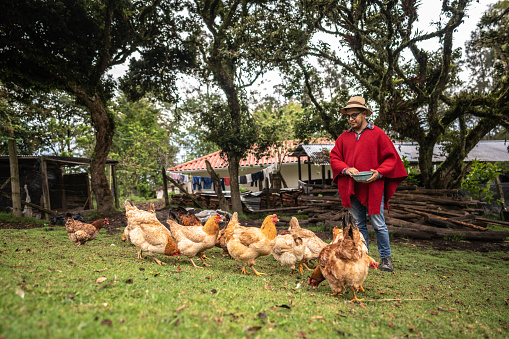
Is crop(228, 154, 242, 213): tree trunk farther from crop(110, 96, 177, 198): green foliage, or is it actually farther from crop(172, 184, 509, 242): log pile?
crop(110, 96, 177, 198): green foliage

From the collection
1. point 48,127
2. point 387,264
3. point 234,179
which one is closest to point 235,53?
point 234,179

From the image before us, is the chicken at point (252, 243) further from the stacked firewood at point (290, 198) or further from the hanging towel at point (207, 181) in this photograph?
the hanging towel at point (207, 181)

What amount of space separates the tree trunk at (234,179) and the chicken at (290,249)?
783 centimetres

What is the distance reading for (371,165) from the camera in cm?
460

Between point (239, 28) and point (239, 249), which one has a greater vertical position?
point (239, 28)

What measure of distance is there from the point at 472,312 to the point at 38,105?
1960 centimetres

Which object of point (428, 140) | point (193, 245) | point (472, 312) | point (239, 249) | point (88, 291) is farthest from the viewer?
point (428, 140)

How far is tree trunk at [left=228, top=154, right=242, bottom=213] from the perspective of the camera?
12.5 meters

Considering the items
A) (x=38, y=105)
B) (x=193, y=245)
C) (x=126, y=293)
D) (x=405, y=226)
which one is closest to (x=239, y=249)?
(x=193, y=245)

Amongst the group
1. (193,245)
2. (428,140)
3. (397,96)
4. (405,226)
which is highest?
(397,96)

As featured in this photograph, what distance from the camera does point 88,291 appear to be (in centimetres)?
254

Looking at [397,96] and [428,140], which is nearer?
[397,96]

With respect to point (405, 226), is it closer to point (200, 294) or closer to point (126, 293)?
point (200, 294)

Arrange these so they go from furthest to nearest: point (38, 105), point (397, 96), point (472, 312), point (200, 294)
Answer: point (38, 105) < point (397, 96) < point (472, 312) < point (200, 294)
